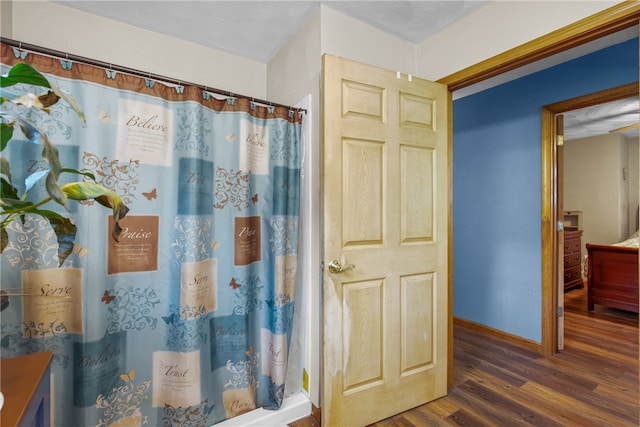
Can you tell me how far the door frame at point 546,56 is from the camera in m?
1.27

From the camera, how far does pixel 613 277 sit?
11.2ft

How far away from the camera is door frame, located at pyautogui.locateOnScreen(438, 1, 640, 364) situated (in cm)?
127

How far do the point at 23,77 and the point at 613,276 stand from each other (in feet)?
16.2

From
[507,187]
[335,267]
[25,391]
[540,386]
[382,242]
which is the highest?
[507,187]

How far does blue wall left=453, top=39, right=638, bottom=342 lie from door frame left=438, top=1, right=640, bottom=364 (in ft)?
0.21

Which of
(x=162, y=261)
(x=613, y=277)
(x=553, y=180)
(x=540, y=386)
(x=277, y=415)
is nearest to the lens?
(x=162, y=261)

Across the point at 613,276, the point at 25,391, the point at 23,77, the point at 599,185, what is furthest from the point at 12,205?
the point at 599,185

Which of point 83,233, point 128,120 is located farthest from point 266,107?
point 83,233

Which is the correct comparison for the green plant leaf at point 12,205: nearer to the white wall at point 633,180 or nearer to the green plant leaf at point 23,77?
the green plant leaf at point 23,77

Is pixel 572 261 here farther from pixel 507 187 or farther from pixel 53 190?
pixel 53 190

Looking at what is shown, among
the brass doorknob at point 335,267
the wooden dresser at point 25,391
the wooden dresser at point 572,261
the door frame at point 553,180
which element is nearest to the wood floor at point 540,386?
the door frame at point 553,180

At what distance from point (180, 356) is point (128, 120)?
117cm

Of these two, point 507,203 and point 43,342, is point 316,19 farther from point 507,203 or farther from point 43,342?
point 507,203

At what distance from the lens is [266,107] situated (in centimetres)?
175
